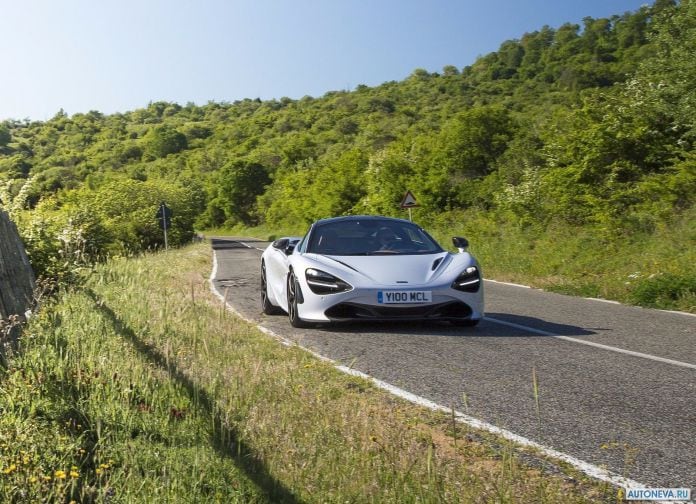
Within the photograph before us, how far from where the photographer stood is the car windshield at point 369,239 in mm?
8711

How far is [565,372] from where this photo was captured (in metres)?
5.71

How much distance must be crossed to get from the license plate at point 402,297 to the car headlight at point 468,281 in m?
0.40

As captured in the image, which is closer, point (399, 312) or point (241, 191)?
point (399, 312)

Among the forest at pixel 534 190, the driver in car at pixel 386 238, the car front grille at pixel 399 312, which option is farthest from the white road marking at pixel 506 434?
the forest at pixel 534 190

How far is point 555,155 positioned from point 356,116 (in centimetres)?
10040

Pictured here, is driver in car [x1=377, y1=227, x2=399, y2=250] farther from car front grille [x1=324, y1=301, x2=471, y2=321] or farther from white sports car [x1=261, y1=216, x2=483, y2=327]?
car front grille [x1=324, y1=301, x2=471, y2=321]

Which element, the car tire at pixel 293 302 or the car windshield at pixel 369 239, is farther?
the car windshield at pixel 369 239

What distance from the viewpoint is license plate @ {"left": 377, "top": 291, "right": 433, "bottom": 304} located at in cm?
754

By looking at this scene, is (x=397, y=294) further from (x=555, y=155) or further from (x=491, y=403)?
(x=555, y=155)

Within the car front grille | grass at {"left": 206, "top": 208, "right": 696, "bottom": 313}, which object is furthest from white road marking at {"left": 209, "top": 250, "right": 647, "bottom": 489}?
grass at {"left": 206, "top": 208, "right": 696, "bottom": 313}

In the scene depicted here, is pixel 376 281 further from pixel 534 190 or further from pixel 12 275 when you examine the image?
pixel 534 190

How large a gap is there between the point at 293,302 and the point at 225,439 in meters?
4.55

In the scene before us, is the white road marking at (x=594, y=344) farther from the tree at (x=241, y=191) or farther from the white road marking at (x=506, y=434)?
the tree at (x=241, y=191)

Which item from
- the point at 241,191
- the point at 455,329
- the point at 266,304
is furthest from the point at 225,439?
the point at 241,191
